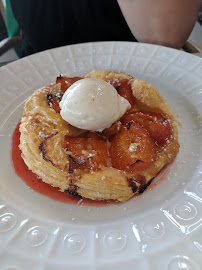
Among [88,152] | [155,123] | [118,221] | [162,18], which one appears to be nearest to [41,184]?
[88,152]

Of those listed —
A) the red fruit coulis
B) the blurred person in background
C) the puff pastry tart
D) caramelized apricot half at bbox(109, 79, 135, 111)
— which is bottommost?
the red fruit coulis

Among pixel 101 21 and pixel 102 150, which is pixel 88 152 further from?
pixel 101 21

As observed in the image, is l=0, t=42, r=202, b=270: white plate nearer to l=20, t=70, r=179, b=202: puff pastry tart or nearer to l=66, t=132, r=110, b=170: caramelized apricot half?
l=20, t=70, r=179, b=202: puff pastry tart

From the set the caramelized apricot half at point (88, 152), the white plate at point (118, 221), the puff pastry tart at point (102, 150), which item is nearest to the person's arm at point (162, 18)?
Answer: the white plate at point (118, 221)

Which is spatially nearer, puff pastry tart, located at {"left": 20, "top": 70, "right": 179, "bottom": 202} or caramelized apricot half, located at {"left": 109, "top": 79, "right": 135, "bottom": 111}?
puff pastry tart, located at {"left": 20, "top": 70, "right": 179, "bottom": 202}

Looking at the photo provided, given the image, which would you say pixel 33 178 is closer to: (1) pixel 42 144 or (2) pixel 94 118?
(1) pixel 42 144

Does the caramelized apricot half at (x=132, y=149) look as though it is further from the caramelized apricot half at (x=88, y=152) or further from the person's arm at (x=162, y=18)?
the person's arm at (x=162, y=18)

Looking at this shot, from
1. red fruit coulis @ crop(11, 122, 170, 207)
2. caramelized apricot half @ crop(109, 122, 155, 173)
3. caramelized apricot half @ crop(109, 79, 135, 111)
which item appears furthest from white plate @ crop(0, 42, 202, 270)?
caramelized apricot half @ crop(109, 79, 135, 111)
